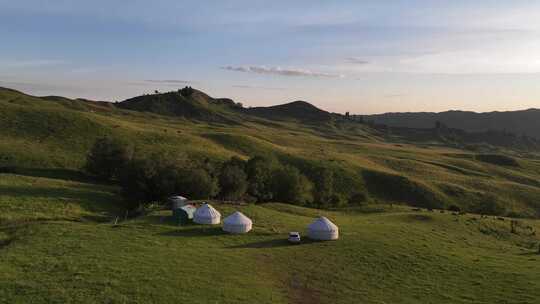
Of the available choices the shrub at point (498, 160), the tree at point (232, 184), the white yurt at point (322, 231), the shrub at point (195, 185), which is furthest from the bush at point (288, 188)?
the shrub at point (498, 160)

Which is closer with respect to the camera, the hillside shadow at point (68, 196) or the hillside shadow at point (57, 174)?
the hillside shadow at point (68, 196)

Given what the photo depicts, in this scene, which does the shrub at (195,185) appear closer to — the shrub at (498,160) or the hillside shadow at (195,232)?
the hillside shadow at (195,232)

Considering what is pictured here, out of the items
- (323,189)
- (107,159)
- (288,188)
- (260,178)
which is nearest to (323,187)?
(323,189)

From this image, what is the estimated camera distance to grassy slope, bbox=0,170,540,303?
26.3 meters

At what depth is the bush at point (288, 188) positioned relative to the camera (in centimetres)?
7081

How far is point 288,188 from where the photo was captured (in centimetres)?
7106

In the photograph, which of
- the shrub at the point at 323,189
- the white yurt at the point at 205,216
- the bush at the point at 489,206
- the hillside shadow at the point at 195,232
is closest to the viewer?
the hillside shadow at the point at 195,232

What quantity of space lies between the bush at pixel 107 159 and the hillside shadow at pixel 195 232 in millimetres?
32358

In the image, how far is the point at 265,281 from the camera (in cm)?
2973

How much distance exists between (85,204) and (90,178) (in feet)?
67.3

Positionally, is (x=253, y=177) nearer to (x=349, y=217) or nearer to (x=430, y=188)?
(x=349, y=217)

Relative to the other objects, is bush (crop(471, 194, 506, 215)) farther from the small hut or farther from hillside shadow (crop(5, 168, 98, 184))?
hillside shadow (crop(5, 168, 98, 184))

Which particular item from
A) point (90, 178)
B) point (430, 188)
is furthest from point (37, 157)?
point (430, 188)

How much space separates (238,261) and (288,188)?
1500 inches
